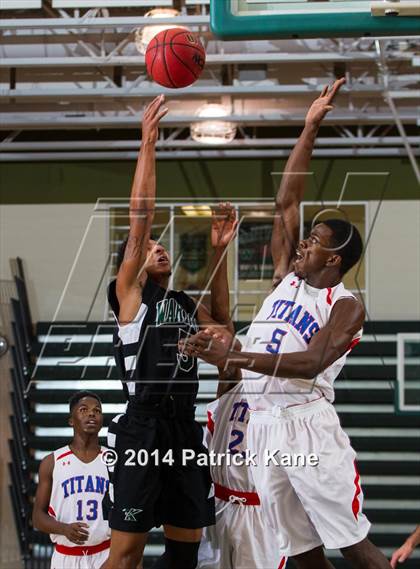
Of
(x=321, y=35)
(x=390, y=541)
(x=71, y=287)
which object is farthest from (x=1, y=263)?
(x=321, y=35)

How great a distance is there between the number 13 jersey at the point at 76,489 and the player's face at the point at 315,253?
1.68m

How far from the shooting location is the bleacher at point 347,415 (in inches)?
329

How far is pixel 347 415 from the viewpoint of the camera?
8766 mm

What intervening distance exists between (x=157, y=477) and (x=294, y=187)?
4.73ft

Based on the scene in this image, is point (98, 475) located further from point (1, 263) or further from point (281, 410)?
point (1, 263)

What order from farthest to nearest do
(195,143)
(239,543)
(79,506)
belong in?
(195,143) < (79,506) < (239,543)

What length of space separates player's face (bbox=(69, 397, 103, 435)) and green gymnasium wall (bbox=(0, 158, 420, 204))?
505 cm

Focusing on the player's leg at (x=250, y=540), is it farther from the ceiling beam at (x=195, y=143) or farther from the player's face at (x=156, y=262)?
the ceiling beam at (x=195, y=143)

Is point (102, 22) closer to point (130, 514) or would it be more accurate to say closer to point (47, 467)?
point (47, 467)

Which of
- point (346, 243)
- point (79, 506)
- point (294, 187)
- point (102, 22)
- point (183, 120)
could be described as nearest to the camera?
point (346, 243)

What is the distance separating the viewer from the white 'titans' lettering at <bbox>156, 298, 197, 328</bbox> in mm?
4141

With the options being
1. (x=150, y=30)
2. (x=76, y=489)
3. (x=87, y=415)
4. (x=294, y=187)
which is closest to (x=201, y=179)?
(x=150, y=30)

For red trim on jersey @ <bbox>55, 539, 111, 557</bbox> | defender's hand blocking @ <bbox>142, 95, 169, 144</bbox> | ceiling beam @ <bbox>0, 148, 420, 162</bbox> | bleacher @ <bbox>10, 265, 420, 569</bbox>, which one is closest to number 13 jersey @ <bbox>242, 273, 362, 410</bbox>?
defender's hand blocking @ <bbox>142, 95, 169, 144</bbox>

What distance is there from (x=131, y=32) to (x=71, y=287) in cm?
301
